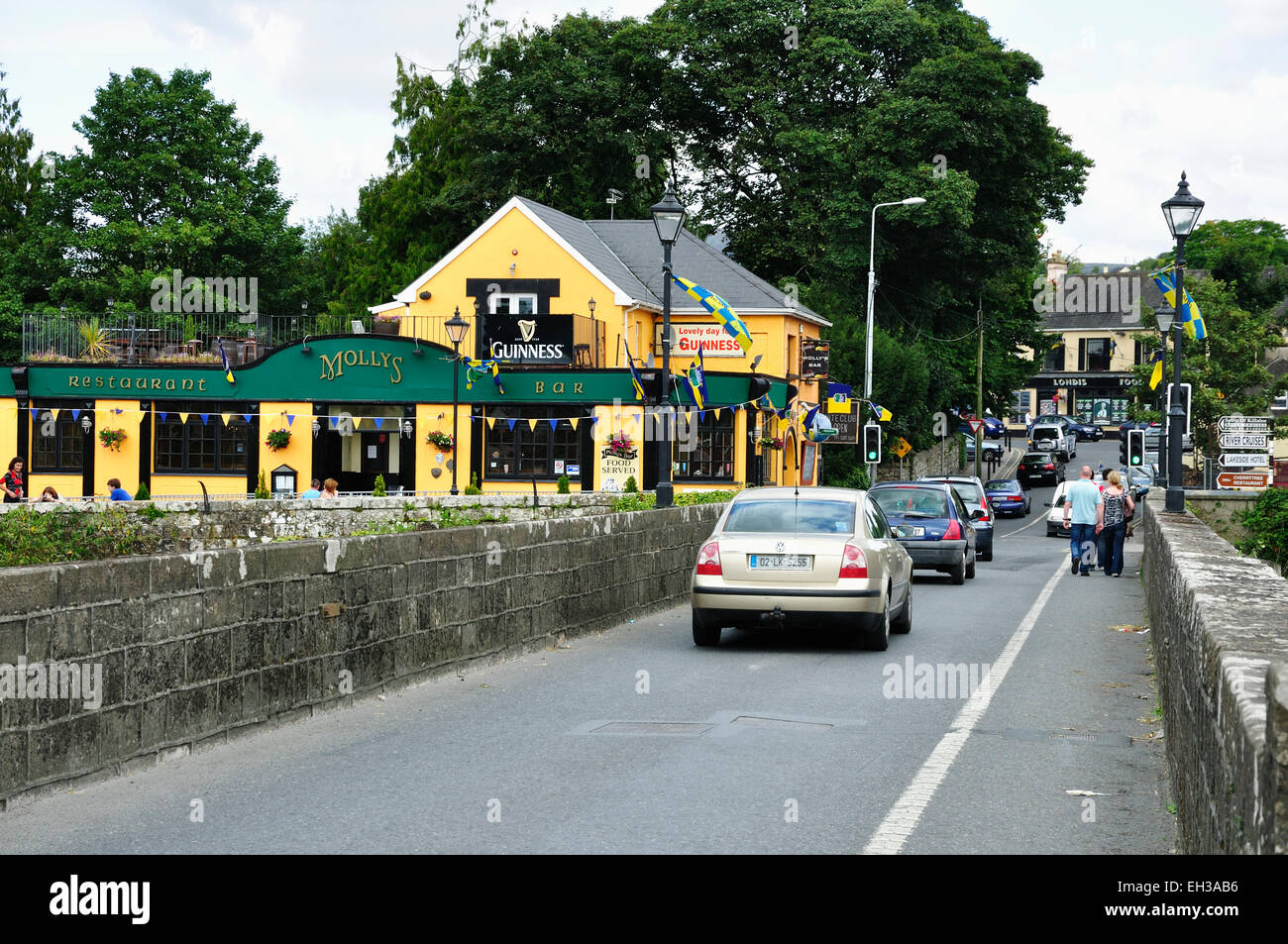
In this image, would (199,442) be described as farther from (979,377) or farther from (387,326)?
(979,377)

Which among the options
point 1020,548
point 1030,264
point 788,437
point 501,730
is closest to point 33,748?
point 501,730

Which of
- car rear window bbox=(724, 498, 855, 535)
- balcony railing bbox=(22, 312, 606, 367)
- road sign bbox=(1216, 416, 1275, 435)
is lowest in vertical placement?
car rear window bbox=(724, 498, 855, 535)

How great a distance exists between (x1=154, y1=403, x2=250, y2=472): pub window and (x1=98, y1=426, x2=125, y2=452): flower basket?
3.26 ft

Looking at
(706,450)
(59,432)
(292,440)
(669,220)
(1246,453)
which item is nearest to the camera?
(669,220)

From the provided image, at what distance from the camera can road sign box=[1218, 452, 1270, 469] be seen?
33.8 meters

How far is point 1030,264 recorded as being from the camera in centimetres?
5612

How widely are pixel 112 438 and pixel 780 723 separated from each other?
35343mm

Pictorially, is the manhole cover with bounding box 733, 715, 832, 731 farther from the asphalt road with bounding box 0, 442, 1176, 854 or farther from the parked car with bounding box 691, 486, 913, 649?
the parked car with bounding box 691, 486, 913, 649

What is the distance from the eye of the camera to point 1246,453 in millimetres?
34250

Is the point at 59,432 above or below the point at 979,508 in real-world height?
above

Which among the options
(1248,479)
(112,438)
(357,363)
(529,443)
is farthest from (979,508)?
(112,438)

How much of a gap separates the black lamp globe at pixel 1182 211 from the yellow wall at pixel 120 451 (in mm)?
29115

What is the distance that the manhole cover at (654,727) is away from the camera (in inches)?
376

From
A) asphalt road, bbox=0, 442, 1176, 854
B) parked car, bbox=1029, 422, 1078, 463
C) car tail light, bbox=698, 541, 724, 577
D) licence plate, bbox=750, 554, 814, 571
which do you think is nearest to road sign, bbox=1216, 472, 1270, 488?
asphalt road, bbox=0, 442, 1176, 854
